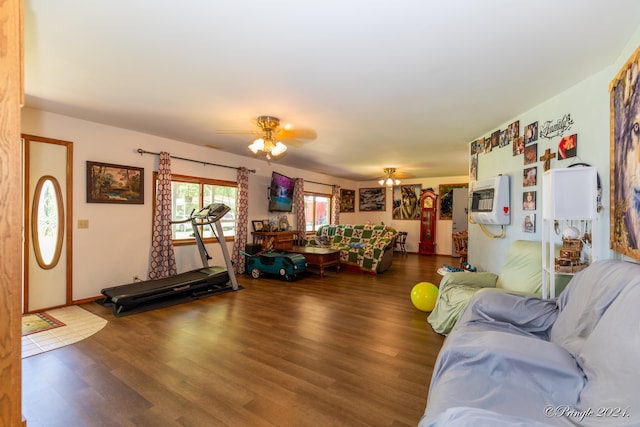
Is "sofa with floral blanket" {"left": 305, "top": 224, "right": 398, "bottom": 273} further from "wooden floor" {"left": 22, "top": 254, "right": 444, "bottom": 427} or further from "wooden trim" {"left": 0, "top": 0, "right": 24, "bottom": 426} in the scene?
"wooden trim" {"left": 0, "top": 0, "right": 24, "bottom": 426}

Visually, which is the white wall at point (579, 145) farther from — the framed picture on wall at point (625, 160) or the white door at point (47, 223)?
the white door at point (47, 223)

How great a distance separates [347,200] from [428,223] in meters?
2.73

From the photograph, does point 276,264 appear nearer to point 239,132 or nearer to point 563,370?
point 239,132

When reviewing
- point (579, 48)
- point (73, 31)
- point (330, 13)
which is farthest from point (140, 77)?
point (579, 48)

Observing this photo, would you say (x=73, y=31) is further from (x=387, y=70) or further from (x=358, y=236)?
(x=358, y=236)

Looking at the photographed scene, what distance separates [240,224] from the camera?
5.98 m

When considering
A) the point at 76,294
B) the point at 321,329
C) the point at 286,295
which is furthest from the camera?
the point at 286,295

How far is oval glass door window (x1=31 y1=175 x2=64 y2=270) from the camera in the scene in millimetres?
3666

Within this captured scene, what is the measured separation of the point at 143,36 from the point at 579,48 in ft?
10.0

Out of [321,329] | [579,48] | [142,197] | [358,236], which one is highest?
[579,48]

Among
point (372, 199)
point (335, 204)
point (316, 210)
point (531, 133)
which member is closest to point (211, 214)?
point (531, 133)

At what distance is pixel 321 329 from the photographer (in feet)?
10.5

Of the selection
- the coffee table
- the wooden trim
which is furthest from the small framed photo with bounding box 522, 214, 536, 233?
the wooden trim

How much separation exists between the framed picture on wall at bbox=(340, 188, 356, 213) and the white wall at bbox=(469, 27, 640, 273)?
5991 millimetres
